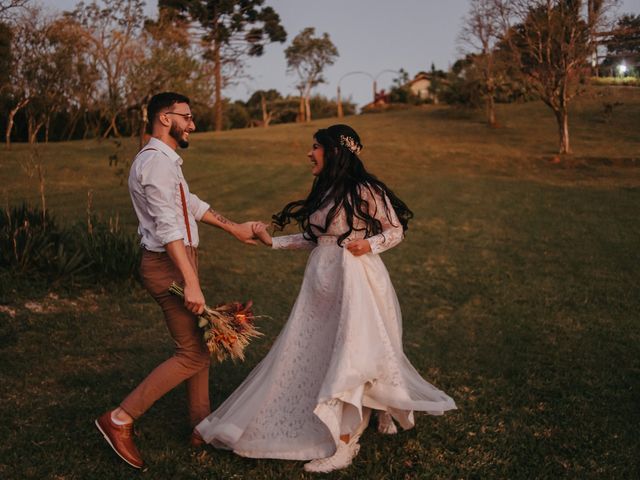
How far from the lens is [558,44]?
2727 cm

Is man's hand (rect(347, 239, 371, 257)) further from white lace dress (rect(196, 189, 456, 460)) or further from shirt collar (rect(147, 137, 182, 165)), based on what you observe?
shirt collar (rect(147, 137, 182, 165))

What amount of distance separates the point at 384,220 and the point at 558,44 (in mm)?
26178

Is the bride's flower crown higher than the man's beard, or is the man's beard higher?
the man's beard

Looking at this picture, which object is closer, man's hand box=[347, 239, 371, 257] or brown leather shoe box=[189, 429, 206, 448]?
man's hand box=[347, 239, 371, 257]

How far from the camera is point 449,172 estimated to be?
24172 millimetres

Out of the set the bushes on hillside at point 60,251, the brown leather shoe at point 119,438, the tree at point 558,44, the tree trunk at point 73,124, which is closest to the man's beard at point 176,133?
the brown leather shoe at point 119,438

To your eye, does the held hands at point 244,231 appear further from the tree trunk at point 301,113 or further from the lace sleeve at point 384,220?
the tree trunk at point 301,113

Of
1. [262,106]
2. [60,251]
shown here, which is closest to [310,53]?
[262,106]

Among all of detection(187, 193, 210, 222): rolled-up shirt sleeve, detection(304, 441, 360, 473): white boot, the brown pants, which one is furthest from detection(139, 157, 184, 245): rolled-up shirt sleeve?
detection(304, 441, 360, 473): white boot

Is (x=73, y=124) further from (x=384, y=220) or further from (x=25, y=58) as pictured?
(x=384, y=220)

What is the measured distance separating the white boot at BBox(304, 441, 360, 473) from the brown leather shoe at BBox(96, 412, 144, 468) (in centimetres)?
104

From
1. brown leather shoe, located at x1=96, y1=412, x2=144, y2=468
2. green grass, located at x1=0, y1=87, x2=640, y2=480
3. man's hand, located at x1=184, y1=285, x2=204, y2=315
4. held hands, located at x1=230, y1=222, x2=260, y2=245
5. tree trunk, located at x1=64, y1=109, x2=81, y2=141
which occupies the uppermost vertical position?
tree trunk, located at x1=64, y1=109, x2=81, y2=141

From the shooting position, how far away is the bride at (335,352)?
3844 mm

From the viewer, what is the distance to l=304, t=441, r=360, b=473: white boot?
3945 millimetres
